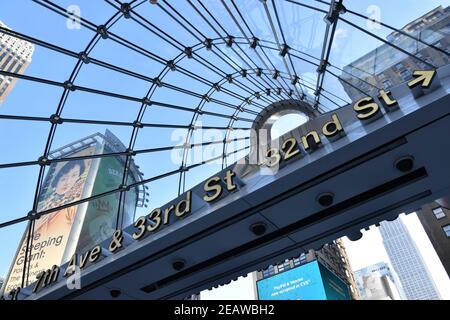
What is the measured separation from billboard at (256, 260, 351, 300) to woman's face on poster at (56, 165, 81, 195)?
72.8 metres

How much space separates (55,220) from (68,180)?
14.2 metres

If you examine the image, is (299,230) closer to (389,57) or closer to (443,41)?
(443,41)

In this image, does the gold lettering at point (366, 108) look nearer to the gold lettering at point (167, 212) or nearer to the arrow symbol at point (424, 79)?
the arrow symbol at point (424, 79)

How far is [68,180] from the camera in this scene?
115 metres

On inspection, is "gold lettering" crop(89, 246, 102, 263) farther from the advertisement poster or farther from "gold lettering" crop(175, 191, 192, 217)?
the advertisement poster

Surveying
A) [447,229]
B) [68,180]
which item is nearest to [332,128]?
[447,229]

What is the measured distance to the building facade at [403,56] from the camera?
1647 centimetres

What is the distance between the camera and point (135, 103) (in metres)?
20.2

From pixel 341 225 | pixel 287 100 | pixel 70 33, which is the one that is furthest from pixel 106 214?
pixel 341 225

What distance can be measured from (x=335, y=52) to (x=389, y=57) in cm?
530

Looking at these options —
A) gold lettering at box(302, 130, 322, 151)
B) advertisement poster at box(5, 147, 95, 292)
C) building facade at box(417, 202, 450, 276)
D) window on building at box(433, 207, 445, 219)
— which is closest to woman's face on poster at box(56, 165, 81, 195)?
advertisement poster at box(5, 147, 95, 292)

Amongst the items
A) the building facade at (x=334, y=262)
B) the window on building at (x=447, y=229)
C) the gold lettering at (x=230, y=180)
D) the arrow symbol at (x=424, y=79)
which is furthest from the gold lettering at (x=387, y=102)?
the building facade at (x=334, y=262)

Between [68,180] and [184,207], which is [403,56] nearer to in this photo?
[184,207]

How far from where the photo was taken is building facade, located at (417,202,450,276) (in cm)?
4923
